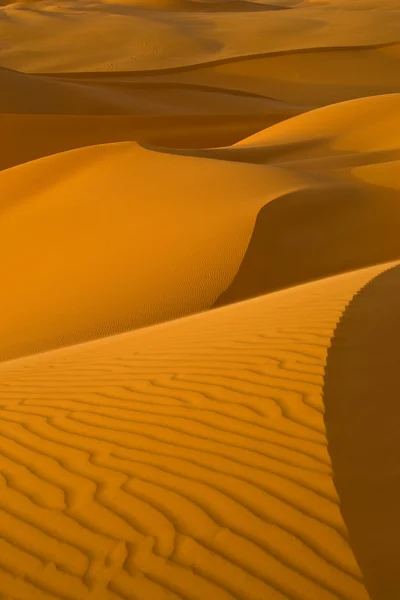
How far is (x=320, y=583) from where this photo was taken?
254cm

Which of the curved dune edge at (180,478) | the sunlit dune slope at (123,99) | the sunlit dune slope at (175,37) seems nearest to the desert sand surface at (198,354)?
the curved dune edge at (180,478)

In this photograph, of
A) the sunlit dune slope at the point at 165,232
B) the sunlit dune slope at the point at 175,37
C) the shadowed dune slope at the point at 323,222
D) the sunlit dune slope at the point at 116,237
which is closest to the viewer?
the sunlit dune slope at the point at 116,237

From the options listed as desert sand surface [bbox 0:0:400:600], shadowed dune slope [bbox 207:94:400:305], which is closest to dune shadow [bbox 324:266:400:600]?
desert sand surface [bbox 0:0:400:600]

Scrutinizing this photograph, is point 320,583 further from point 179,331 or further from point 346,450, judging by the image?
point 179,331

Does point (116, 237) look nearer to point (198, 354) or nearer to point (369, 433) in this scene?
point (198, 354)

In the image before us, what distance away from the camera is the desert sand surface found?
2742mm

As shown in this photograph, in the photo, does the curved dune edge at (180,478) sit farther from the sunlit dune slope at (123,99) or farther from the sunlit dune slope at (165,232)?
the sunlit dune slope at (123,99)

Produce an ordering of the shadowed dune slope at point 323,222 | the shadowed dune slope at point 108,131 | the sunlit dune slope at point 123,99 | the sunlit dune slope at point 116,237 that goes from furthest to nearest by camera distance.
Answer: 1. the sunlit dune slope at point 123,99
2. the shadowed dune slope at point 108,131
3. the shadowed dune slope at point 323,222
4. the sunlit dune slope at point 116,237

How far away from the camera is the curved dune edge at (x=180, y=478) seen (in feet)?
8.65

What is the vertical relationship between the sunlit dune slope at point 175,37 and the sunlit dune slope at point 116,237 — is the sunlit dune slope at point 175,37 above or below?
above

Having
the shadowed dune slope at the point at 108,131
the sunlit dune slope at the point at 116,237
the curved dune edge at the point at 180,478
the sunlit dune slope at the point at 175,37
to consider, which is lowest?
the curved dune edge at the point at 180,478

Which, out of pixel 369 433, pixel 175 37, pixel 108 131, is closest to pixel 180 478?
pixel 369 433

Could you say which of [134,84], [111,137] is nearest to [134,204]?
[111,137]

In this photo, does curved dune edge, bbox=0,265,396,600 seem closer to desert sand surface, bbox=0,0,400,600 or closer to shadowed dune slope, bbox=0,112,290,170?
desert sand surface, bbox=0,0,400,600
